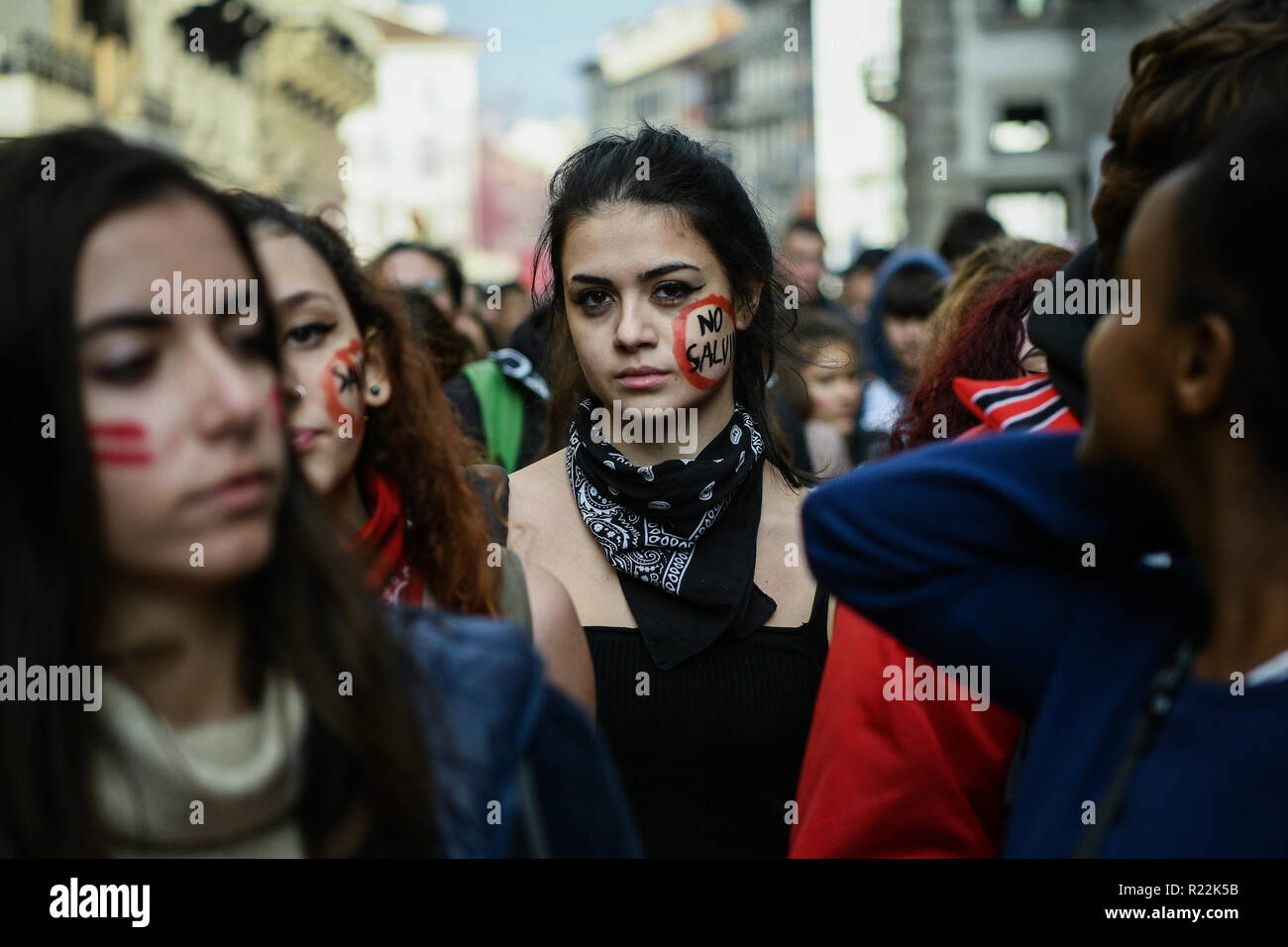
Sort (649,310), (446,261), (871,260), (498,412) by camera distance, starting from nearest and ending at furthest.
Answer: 1. (649,310)
2. (498,412)
3. (446,261)
4. (871,260)

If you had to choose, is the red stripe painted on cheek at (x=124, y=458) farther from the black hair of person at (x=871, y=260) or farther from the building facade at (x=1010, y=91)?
the building facade at (x=1010, y=91)

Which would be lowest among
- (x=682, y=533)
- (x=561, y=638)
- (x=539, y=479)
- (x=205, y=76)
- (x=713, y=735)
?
(x=713, y=735)

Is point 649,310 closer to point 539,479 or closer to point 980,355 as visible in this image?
point 539,479

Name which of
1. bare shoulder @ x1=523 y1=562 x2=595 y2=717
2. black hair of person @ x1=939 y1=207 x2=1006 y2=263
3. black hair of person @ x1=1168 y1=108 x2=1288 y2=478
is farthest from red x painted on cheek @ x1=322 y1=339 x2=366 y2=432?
black hair of person @ x1=939 y1=207 x2=1006 y2=263

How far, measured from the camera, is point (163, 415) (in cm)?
160

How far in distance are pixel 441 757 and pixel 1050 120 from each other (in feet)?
105

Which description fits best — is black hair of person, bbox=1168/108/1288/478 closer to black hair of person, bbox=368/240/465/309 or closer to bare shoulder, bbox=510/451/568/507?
bare shoulder, bbox=510/451/568/507

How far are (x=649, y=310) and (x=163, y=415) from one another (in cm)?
196

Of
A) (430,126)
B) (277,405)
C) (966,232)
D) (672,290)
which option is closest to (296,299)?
(672,290)

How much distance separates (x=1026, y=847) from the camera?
1800 millimetres

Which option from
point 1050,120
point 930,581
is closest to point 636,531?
point 930,581

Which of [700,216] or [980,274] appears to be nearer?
[700,216]

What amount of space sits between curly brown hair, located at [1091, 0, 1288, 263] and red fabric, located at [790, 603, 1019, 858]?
71cm

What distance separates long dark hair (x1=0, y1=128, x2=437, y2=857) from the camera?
1.58 m
